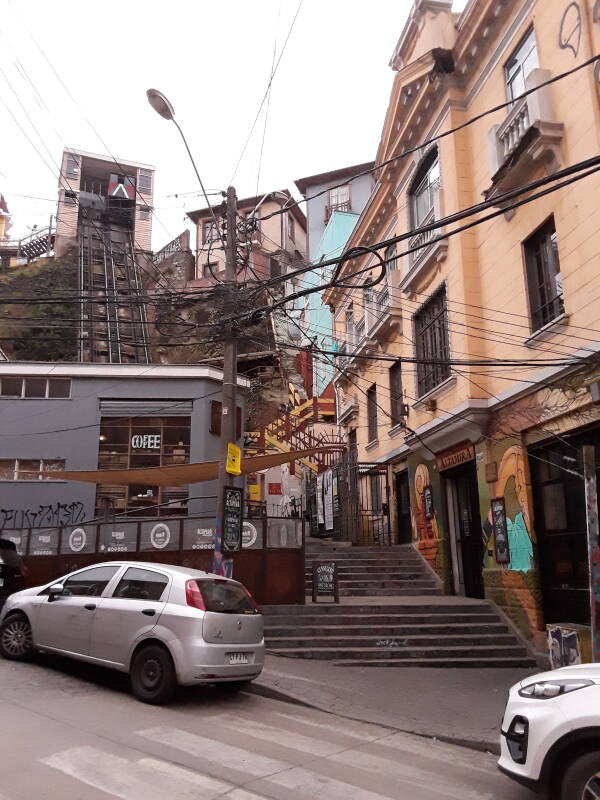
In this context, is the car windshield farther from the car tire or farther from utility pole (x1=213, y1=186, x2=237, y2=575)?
the car tire

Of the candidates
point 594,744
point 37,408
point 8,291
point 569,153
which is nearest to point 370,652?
point 594,744

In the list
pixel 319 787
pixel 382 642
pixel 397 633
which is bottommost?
pixel 319 787

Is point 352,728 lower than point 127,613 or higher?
lower

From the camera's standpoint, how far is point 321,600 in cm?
1377

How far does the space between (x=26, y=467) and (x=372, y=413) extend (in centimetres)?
1240

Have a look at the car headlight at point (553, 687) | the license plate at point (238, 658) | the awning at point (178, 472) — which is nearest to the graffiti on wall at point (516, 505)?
the awning at point (178, 472)

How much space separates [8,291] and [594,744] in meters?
42.8

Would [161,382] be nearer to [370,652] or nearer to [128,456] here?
[128,456]

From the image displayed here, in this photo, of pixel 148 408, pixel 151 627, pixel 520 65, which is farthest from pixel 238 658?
pixel 148 408

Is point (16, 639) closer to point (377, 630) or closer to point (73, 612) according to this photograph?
point (73, 612)

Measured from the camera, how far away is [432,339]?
51.9ft

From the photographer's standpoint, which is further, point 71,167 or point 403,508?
point 71,167

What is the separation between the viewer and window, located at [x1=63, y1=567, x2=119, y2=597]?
341 inches

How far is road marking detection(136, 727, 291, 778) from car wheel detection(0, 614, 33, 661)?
12.7 ft
